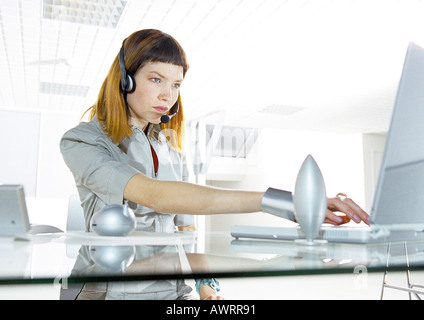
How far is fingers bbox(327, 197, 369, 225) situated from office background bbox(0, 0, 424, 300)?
0.61 meters

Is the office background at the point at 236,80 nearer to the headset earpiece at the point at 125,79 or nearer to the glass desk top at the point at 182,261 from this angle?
the headset earpiece at the point at 125,79

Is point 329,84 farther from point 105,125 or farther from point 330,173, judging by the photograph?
point 105,125

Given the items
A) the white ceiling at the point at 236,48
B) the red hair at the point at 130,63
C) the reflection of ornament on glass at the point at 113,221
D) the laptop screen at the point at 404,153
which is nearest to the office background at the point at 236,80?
the white ceiling at the point at 236,48

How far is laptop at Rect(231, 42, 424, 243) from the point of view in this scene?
66 cm

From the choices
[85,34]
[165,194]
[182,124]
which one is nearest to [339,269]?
[165,194]

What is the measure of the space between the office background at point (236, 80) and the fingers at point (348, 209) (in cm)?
61

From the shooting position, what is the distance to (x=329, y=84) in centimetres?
552

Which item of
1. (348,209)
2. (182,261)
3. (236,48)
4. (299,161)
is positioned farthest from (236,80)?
(182,261)

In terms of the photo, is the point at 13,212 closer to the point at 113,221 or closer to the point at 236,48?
the point at 113,221

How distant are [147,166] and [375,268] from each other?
0.91 m

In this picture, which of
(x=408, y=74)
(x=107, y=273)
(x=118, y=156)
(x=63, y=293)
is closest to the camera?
(x=107, y=273)

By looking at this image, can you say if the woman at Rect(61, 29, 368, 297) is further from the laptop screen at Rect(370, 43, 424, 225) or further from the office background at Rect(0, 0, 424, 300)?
the office background at Rect(0, 0, 424, 300)

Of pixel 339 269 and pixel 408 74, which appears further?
pixel 408 74

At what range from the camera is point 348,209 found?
2.63ft
